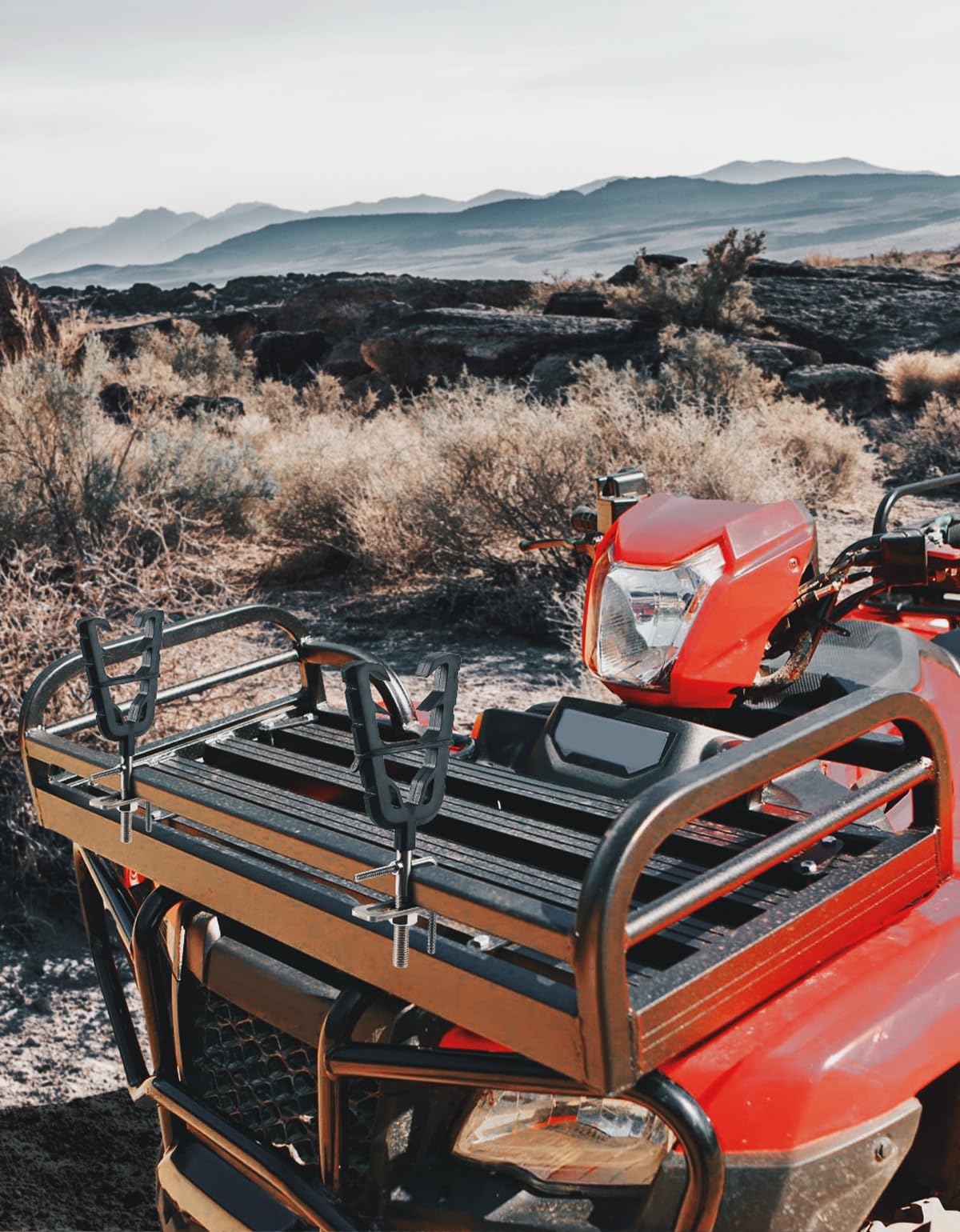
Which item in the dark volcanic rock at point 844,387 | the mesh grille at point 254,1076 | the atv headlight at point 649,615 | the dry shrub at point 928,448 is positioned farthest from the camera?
the dark volcanic rock at point 844,387

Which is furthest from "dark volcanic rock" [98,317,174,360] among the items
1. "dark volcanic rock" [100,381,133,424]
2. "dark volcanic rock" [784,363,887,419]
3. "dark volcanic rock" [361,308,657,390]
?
"dark volcanic rock" [784,363,887,419]

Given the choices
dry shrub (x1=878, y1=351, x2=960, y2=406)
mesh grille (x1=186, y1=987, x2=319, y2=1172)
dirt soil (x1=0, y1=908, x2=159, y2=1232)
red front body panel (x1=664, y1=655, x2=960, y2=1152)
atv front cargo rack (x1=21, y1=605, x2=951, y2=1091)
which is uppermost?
atv front cargo rack (x1=21, y1=605, x2=951, y2=1091)

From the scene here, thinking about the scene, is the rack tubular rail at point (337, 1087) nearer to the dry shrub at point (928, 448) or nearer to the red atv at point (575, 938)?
the red atv at point (575, 938)

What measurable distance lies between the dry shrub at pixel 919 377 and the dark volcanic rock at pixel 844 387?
19cm

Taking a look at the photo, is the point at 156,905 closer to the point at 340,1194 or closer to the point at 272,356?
the point at 340,1194

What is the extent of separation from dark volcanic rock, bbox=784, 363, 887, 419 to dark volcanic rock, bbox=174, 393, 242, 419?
7.05 meters

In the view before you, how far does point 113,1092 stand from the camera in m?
2.83

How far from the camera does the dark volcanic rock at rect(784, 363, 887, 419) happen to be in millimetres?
14672

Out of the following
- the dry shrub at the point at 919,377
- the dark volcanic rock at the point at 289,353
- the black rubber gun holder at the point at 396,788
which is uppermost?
the dark volcanic rock at the point at 289,353

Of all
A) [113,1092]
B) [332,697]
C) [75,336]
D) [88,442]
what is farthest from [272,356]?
[113,1092]

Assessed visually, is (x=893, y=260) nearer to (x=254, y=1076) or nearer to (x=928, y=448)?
(x=928, y=448)

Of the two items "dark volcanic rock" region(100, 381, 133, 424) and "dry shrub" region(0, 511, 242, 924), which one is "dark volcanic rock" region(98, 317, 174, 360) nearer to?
"dark volcanic rock" region(100, 381, 133, 424)

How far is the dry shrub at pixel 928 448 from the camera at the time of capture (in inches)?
450

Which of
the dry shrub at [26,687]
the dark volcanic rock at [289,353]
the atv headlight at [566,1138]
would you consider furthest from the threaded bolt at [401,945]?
the dark volcanic rock at [289,353]
